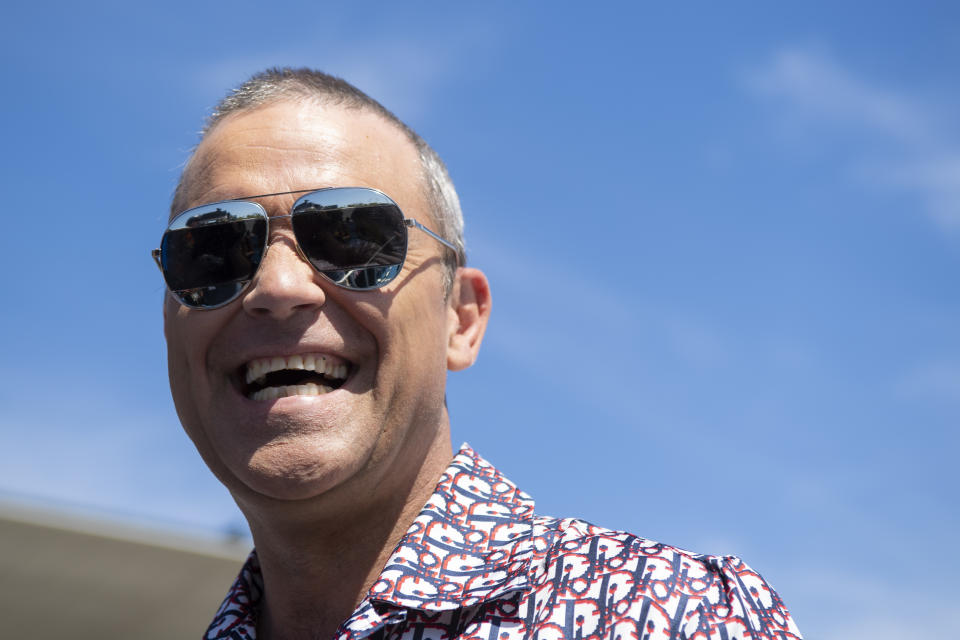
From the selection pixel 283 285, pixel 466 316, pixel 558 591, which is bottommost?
pixel 558 591

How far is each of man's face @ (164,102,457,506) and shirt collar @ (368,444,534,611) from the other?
0.50ft

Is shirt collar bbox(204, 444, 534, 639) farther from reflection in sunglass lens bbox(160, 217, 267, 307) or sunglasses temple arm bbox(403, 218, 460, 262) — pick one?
reflection in sunglass lens bbox(160, 217, 267, 307)

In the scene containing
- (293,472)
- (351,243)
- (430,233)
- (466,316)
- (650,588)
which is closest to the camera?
(650,588)

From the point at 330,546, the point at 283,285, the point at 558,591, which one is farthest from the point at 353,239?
the point at 558,591

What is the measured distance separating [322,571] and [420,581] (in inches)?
15.4

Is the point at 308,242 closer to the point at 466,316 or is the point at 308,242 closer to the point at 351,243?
the point at 351,243

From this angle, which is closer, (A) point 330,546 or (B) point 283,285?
(B) point 283,285

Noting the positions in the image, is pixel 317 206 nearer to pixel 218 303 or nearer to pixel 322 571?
pixel 218 303

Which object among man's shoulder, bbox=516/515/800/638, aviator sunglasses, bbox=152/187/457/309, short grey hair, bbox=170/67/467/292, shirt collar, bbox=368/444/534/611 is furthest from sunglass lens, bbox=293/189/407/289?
man's shoulder, bbox=516/515/800/638

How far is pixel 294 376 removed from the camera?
2.39 m

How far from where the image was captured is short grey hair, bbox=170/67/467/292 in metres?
2.73

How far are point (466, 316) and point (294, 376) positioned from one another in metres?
0.68

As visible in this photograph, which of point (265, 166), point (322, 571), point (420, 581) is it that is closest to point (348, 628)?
point (420, 581)

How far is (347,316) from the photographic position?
240 cm
